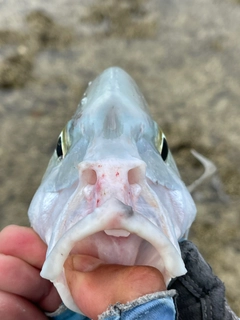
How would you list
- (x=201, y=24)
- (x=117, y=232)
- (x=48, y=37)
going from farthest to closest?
1. (x=201, y=24)
2. (x=48, y=37)
3. (x=117, y=232)

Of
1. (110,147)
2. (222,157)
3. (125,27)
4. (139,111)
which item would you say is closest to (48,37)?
(125,27)

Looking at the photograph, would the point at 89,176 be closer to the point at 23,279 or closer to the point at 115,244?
the point at 115,244

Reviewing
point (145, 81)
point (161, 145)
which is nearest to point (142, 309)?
point (161, 145)

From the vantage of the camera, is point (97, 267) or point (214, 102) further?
point (214, 102)

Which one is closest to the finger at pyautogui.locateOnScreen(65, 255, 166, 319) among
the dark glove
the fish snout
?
the fish snout

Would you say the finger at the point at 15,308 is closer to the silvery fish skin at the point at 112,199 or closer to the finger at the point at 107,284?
the silvery fish skin at the point at 112,199

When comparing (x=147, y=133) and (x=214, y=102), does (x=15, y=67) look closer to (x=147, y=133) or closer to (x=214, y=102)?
(x=214, y=102)

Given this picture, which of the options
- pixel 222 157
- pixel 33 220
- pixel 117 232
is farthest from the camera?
pixel 222 157

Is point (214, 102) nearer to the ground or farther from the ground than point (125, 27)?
nearer to the ground
